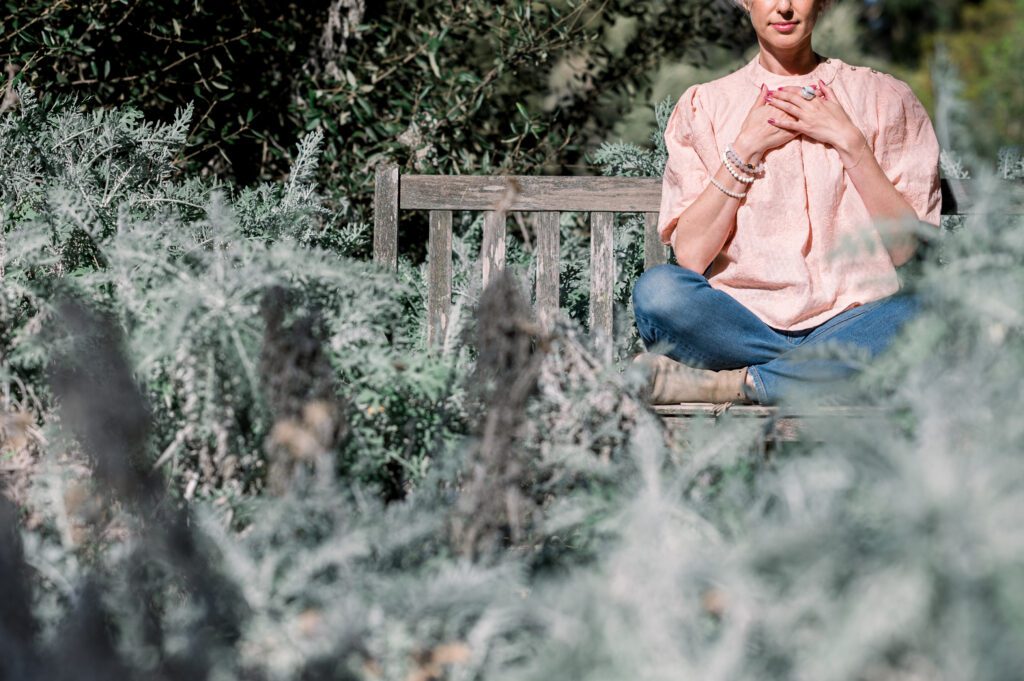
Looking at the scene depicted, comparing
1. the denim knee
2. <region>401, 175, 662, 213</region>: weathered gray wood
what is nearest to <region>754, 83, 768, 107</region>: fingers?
<region>401, 175, 662, 213</region>: weathered gray wood

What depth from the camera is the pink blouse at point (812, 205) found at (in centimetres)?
249

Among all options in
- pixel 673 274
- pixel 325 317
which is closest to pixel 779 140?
pixel 673 274

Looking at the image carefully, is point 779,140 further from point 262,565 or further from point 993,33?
point 993,33

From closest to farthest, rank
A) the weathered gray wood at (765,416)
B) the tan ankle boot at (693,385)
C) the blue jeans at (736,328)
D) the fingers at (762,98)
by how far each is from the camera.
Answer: the weathered gray wood at (765,416)
the tan ankle boot at (693,385)
the blue jeans at (736,328)
the fingers at (762,98)

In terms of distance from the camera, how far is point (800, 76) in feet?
8.62

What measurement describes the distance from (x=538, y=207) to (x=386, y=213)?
0.38 m

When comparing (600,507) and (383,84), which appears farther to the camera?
(383,84)

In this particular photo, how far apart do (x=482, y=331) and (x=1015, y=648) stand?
31.8 inches

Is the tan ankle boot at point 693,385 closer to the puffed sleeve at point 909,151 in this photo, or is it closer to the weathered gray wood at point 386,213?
the puffed sleeve at point 909,151

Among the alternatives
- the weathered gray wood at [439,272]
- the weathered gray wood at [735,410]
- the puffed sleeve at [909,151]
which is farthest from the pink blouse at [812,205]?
the weathered gray wood at [439,272]

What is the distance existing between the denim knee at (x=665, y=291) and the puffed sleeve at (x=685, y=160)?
14cm

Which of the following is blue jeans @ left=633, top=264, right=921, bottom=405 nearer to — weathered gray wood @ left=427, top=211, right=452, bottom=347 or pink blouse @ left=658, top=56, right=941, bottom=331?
pink blouse @ left=658, top=56, right=941, bottom=331

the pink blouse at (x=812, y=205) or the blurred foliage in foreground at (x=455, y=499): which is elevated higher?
the pink blouse at (x=812, y=205)

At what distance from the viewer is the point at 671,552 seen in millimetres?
1188
